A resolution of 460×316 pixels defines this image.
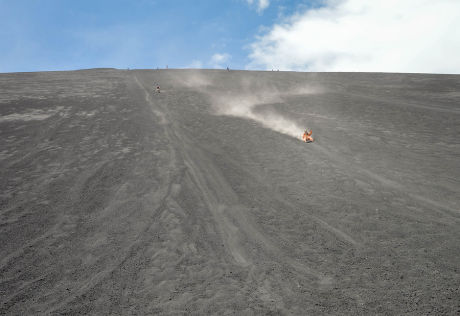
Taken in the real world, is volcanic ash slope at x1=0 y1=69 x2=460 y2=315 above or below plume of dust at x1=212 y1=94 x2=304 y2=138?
below

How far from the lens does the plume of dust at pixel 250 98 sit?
15.2 metres

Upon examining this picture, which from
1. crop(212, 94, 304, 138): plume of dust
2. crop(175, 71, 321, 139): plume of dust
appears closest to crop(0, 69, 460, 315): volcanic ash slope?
crop(212, 94, 304, 138): plume of dust

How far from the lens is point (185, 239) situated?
5910 millimetres

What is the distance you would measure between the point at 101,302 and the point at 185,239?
2016 mm

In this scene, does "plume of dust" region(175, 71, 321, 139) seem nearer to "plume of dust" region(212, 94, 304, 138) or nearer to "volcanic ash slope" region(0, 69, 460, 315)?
"plume of dust" region(212, 94, 304, 138)

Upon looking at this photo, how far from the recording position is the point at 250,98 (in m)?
21.6

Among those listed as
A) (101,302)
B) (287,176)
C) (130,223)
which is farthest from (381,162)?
(101,302)

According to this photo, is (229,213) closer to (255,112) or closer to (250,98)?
(255,112)

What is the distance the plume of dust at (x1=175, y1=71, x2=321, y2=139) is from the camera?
50.0ft

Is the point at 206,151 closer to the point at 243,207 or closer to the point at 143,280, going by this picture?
the point at 243,207

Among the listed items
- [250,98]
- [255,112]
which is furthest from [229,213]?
[250,98]

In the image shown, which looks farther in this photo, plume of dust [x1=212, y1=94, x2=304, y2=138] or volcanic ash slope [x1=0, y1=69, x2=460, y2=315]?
plume of dust [x1=212, y1=94, x2=304, y2=138]

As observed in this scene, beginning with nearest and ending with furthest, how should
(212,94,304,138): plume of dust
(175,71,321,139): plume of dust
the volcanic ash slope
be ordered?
the volcanic ash slope → (212,94,304,138): plume of dust → (175,71,321,139): plume of dust

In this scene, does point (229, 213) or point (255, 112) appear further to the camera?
point (255, 112)
